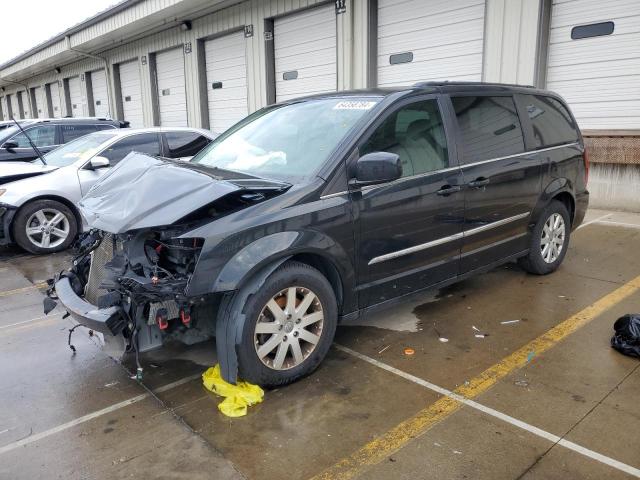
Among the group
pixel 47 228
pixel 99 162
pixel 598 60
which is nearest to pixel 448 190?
pixel 99 162

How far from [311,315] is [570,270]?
3513 mm

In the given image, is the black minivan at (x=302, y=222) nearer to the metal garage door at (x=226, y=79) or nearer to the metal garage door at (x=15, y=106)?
the metal garage door at (x=226, y=79)

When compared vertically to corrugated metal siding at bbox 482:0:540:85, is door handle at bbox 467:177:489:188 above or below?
below

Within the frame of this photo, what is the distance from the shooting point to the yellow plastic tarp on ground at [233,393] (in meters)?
3.09

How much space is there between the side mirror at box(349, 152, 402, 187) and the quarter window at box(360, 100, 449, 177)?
0.71 ft

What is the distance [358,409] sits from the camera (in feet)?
10.2

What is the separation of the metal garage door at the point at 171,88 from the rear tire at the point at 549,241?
14657 mm

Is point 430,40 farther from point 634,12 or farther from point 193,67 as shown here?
point 193,67

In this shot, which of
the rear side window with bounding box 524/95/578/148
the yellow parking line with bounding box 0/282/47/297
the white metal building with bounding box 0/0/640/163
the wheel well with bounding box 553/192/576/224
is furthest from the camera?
the white metal building with bounding box 0/0/640/163

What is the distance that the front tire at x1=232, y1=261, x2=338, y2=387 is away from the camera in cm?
311

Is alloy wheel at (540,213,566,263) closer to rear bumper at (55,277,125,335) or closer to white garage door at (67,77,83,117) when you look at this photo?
rear bumper at (55,277,125,335)

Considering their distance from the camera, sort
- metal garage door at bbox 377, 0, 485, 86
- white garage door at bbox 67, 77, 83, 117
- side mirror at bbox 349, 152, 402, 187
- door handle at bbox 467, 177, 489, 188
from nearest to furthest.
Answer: side mirror at bbox 349, 152, 402, 187 → door handle at bbox 467, 177, 489, 188 → metal garage door at bbox 377, 0, 485, 86 → white garage door at bbox 67, 77, 83, 117

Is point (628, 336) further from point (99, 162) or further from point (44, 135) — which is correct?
point (44, 135)

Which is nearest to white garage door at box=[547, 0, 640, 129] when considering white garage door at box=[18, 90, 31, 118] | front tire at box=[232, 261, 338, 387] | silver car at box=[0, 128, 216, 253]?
silver car at box=[0, 128, 216, 253]
